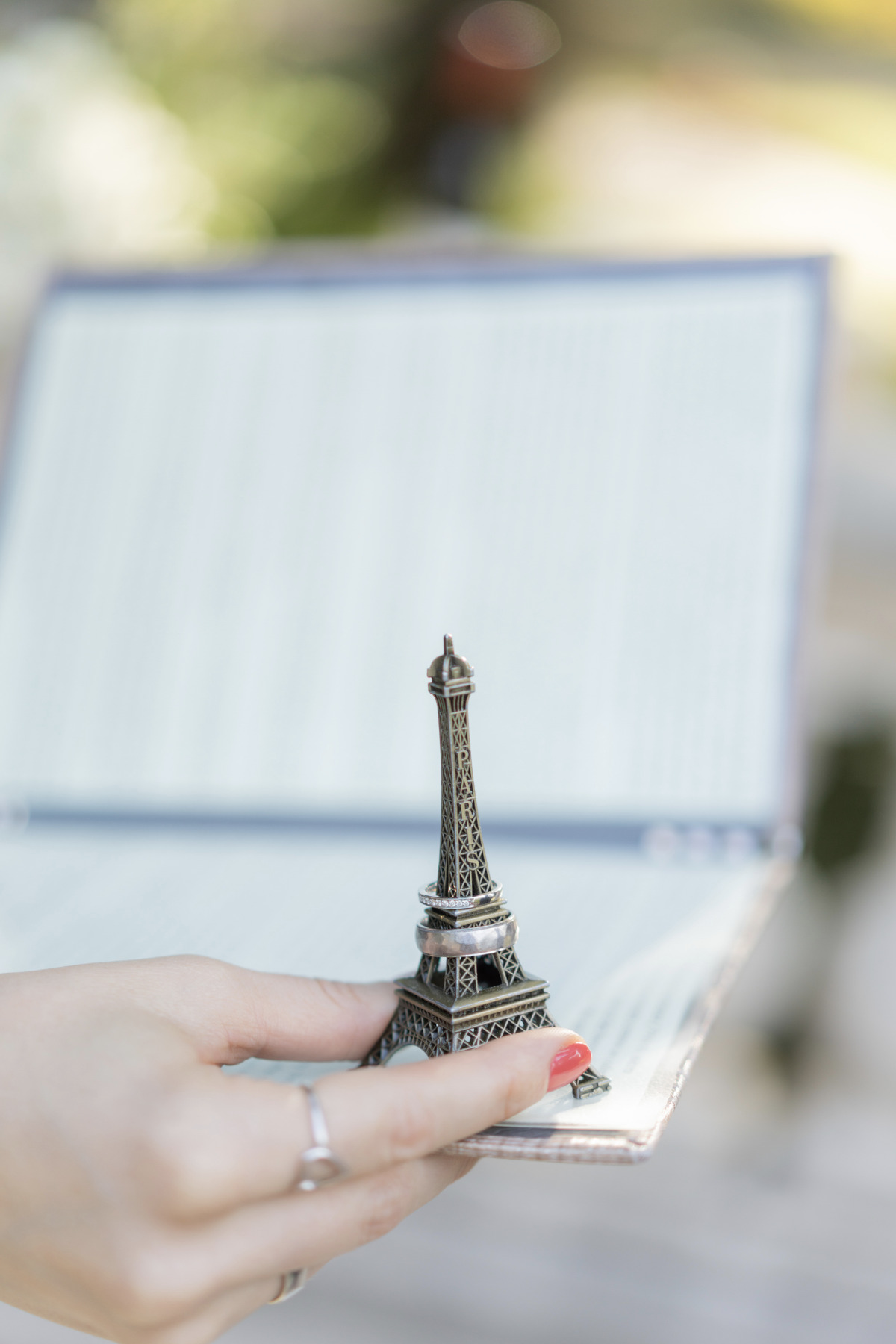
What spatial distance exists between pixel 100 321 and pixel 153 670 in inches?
13.0

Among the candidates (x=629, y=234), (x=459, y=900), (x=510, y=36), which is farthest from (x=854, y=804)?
(x=510, y=36)

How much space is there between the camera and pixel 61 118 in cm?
149

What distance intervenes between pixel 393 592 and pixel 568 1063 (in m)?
0.46

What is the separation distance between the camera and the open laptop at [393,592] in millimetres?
736

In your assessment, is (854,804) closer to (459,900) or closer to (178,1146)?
(459,900)

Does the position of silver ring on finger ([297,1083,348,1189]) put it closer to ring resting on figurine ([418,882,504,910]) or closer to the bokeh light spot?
ring resting on figurine ([418,882,504,910])

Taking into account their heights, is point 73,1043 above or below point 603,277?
below

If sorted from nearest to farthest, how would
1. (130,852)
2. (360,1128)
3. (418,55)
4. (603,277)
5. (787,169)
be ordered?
(360,1128), (130,852), (603,277), (787,169), (418,55)

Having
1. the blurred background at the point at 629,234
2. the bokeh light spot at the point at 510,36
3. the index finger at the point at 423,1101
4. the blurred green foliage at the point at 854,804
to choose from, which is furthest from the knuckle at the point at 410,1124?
the bokeh light spot at the point at 510,36

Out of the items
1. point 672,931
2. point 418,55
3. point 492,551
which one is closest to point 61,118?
point 418,55

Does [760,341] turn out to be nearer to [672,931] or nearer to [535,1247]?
[672,931]

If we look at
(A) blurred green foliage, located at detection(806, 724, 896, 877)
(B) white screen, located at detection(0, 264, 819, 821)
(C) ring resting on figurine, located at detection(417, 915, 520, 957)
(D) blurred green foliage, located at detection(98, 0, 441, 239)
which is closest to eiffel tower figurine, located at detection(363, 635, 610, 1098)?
(C) ring resting on figurine, located at detection(417, 915, 520, 957)

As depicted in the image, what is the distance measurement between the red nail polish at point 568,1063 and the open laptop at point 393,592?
0.17 metres

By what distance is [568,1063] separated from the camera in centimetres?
45
